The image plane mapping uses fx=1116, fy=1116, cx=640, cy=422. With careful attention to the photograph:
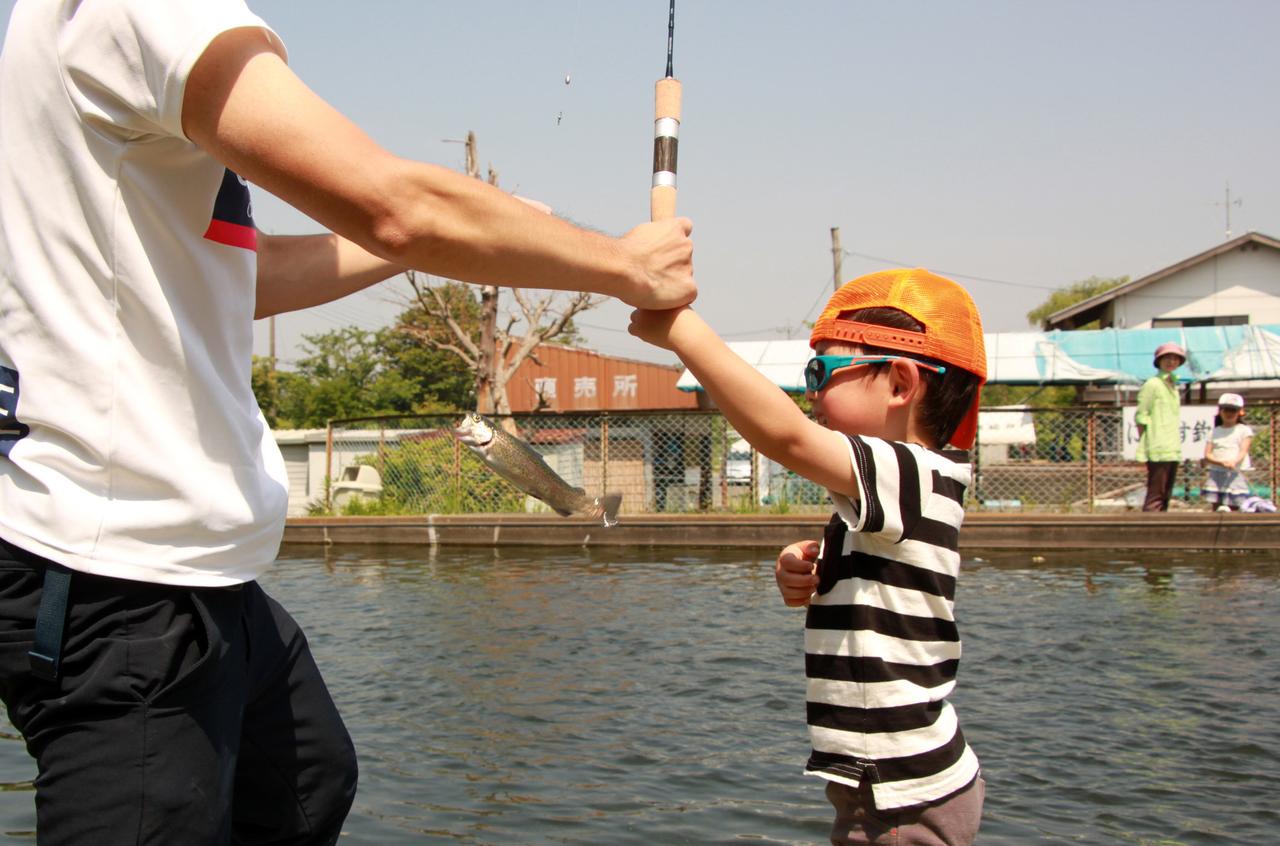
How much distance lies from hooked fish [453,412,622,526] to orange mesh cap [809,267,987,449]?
1.49m

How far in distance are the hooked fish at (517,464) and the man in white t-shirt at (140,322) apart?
1868 millimetres

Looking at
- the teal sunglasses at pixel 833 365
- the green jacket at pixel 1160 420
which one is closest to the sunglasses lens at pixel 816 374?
the teal sunglasses at pixel 833 365

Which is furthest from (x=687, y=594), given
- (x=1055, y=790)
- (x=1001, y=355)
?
(x=1001, y=355)

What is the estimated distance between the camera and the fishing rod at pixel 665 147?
231cm

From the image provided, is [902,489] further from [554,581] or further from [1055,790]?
[554,581]

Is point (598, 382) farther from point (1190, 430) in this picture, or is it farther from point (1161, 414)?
point (1161, 414)

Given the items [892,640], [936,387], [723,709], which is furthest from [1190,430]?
[892,640]

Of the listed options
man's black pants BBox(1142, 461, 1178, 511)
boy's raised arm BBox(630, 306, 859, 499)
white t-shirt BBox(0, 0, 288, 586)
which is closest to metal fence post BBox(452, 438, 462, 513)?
man's black pants BBox(1142, 461, 1178, 511)

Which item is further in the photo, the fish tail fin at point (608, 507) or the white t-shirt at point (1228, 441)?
the white t-shirt at point (1228, 441)

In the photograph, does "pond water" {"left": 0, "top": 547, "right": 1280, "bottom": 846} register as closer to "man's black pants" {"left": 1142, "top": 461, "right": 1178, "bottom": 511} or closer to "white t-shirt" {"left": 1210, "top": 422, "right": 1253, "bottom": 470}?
"white t-shirt" {"left": 1210, "top": 422, "right": 1253, "bottom": 470}

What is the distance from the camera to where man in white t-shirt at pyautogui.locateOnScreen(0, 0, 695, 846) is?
1632 mm

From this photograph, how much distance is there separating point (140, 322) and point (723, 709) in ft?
16.1

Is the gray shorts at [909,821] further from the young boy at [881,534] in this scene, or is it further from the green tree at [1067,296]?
the green tree at [1067,296]

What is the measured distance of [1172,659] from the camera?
7.35 metres
